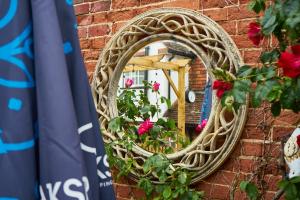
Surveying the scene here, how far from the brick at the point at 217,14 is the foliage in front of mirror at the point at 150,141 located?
0.42 meters

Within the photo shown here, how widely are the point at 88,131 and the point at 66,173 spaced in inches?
5.4

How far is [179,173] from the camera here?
171cm

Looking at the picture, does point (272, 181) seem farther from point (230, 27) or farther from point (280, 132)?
point (230, 27)

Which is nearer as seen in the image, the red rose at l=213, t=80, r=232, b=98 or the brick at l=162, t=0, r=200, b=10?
the red rose at l=213, t=80, r=232, b=98

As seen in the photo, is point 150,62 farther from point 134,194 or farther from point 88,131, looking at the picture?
point 88,131

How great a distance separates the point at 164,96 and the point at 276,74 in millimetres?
826

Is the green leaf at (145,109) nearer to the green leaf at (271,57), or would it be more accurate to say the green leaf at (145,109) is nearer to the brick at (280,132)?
the brick at (280,132)

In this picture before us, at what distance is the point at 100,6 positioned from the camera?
2184 millimetres

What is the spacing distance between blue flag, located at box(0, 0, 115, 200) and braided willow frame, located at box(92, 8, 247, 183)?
36.7 inches

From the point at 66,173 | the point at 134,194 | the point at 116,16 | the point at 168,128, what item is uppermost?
the point at 116,16

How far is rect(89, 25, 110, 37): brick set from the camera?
216 centimetres

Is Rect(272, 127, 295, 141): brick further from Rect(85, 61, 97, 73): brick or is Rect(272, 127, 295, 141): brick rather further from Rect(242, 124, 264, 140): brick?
Rect(85, 61, 97, 73): brick

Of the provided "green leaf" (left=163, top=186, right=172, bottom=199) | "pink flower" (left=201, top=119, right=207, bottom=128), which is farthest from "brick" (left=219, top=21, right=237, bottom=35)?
"green leaf" (left=163, top=186, right=172, bottom=199)

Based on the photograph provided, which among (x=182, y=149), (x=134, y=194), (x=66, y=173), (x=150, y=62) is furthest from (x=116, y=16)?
(x=66, y=173)
